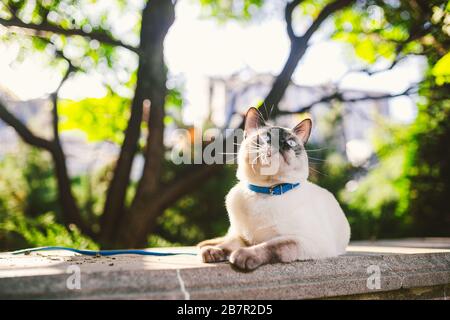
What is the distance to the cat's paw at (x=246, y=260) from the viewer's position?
1.76 metres

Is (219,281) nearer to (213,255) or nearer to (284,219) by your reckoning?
(213,255)

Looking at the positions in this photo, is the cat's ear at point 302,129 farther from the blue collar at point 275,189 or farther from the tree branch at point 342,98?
Result: the tree branch at point 342,98

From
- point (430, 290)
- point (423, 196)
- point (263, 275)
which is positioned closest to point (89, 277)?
point (263, 275)

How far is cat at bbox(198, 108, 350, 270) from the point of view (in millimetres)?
2012

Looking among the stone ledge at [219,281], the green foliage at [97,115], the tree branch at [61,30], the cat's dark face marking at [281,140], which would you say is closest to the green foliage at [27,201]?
the green foliage at [97,115]

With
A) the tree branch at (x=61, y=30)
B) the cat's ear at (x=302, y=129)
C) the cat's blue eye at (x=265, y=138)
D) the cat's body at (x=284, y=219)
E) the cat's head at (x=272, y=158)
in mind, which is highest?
the tree branch at (x=61, y=30)

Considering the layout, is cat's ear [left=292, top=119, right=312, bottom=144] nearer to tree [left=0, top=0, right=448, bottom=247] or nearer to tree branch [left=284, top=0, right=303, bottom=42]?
tree [left=0, top=0, right=448, bottom=247]

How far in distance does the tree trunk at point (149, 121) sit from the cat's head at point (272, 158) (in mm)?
3060

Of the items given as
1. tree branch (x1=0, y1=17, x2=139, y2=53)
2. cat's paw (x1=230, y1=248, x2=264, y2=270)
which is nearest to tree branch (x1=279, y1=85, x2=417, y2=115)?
tree branch (x1=0, y1=17, x2=139, y2=53)

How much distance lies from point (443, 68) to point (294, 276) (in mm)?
2060

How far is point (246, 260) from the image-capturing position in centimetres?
176

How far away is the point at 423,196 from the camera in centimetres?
607

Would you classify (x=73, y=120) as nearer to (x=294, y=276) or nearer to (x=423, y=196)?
(x=294, y=276)

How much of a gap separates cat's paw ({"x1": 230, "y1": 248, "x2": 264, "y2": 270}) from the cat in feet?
0.33
